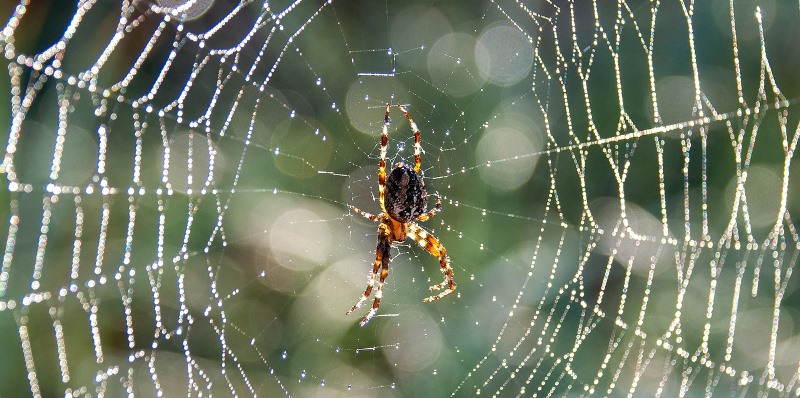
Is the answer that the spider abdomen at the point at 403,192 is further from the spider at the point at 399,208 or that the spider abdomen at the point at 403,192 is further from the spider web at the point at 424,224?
the spider web at the point at 424,224

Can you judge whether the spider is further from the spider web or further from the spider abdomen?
the spider web

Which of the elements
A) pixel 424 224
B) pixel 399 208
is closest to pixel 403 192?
pixel 399 208

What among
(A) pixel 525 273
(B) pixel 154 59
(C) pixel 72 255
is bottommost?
(C) pixel 72 255

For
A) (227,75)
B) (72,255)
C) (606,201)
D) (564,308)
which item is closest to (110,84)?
(72,255)

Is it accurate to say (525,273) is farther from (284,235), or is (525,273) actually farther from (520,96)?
(284,235)

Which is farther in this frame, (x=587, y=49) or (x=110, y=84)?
(x=587, y=49)

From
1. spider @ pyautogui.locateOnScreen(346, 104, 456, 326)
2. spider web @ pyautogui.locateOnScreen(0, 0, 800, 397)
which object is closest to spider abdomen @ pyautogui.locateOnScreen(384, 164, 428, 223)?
spider @ pyautogui.locateOnScreen(346, 104, 456, 326)
